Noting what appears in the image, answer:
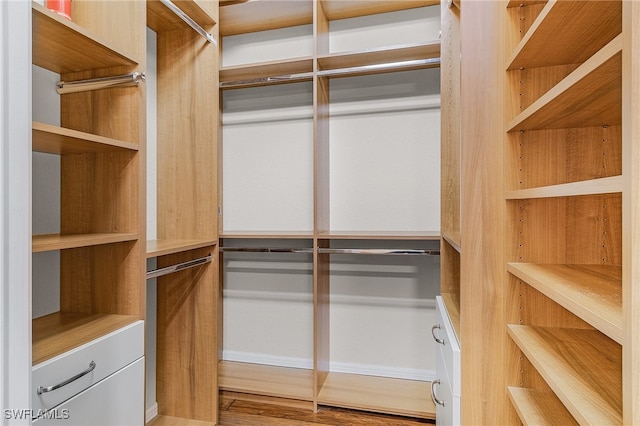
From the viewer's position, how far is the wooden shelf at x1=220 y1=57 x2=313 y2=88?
6.95ft

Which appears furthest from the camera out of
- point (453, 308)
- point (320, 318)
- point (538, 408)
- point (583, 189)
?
point (320, 318)

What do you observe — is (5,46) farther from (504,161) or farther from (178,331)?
(178,331)

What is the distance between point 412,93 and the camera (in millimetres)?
2234

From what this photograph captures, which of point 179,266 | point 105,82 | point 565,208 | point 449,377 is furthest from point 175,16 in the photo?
point 449,377

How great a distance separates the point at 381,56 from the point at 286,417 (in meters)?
2.04

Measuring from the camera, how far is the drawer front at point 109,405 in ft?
3.43

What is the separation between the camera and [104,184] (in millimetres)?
1438

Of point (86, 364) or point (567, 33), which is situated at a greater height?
point (567, 33)

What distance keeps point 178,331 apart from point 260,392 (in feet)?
1.96

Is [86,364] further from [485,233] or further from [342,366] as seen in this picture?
[342,366]

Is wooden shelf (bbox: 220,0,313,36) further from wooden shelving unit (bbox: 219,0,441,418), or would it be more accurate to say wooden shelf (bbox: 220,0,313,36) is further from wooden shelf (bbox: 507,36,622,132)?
wooden shelf (bbox: 507,36,622,132)

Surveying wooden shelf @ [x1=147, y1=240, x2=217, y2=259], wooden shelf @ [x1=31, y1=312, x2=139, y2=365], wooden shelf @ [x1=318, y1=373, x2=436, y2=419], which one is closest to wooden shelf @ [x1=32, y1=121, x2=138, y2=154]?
wooden shelf @ [x1=147, y1=240, x2=217, y2=259]

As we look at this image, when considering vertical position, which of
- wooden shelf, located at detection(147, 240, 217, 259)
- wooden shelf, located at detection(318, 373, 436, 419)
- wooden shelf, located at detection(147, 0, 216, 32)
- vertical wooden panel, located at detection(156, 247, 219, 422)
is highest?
wooden shelf, located at detection(147, 0, 216, 32)

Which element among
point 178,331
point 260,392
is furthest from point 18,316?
point 260,392
